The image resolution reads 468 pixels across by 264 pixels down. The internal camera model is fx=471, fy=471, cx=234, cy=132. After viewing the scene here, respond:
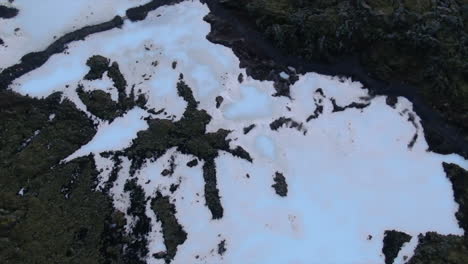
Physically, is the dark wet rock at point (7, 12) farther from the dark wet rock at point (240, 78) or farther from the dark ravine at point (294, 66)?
the dark wet rock at point (240, 78)

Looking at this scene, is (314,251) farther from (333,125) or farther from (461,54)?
(461,54)

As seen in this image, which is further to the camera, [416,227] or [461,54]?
[461,54]

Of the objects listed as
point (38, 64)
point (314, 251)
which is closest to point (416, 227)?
point (314, 251)

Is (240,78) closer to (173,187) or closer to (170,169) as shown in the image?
(170,169)

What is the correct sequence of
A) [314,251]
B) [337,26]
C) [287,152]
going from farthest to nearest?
[337,26] < [287,152] < [314,251]

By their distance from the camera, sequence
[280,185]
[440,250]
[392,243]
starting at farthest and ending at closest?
1. [280,185]
2. [392,243]
3. [440,250]

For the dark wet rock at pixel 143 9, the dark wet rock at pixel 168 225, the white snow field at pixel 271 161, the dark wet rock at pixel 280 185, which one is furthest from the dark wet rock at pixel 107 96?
the dark wet rock at pixel 280 185

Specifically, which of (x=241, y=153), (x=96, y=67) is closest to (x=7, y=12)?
(x=96, y=67)
